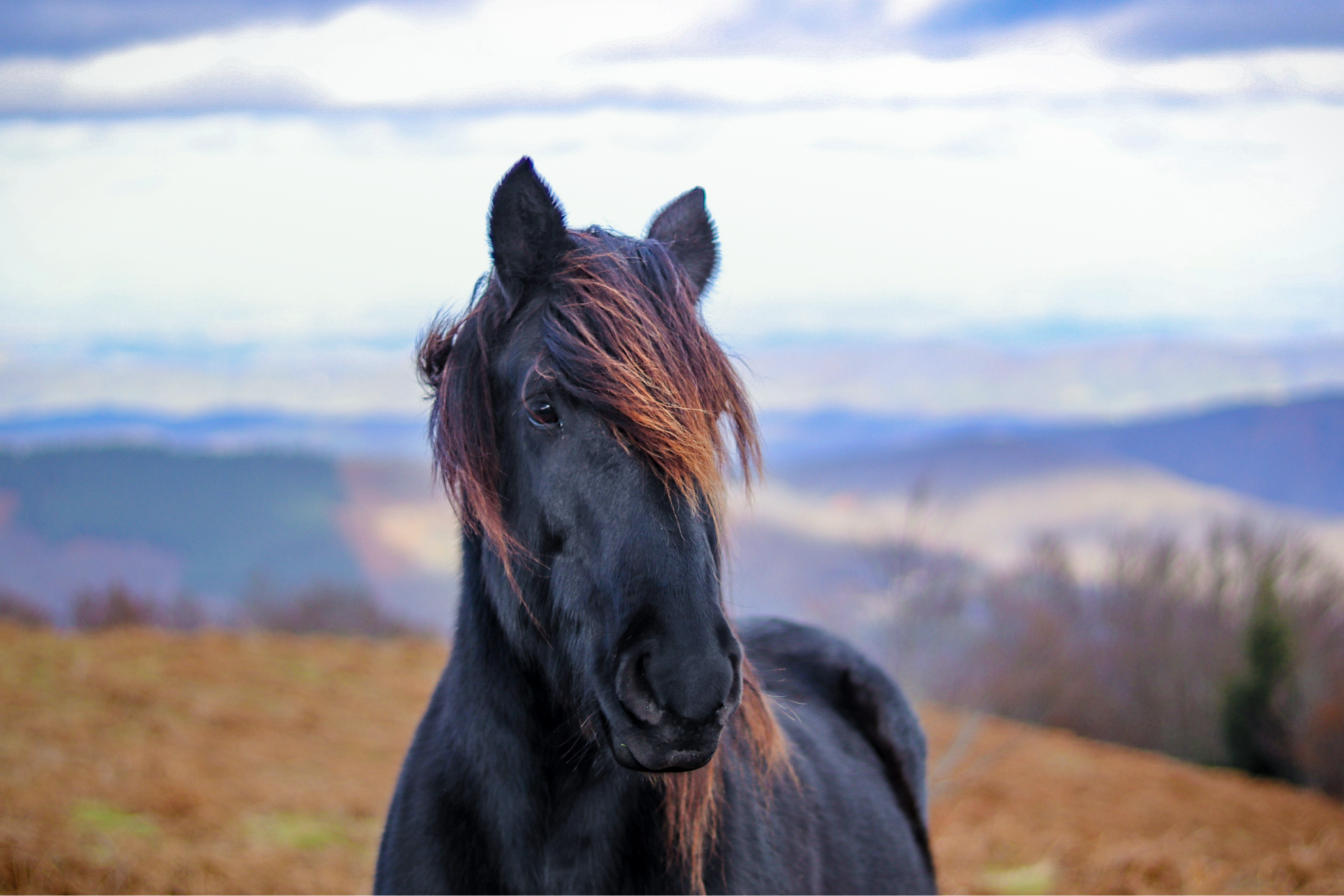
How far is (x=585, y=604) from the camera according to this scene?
1832mm

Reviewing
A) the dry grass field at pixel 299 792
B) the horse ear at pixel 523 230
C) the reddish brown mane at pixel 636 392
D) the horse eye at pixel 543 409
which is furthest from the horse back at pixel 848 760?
the dry grass field at pixel 299 792

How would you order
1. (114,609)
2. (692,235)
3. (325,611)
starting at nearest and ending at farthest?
(692,235)
(114,609)
(325,611)

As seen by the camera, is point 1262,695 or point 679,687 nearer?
point 679,687

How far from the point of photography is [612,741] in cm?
175

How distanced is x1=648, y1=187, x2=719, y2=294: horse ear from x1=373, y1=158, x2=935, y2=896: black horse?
0.28m

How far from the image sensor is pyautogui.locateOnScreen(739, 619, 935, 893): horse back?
2.69 m

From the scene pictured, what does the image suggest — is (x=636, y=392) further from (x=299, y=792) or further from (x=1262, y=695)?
(x=1262, y=695)

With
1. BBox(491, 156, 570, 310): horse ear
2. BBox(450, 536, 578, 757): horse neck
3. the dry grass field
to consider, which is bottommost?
the dry grass field

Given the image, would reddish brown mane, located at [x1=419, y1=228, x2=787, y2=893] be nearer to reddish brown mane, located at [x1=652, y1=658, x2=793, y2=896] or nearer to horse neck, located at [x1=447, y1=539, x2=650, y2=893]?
reddish brown mane, located at [x1=652, y1=658, x2=793, y2=896]

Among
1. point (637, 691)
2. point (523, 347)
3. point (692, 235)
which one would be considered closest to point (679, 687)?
point (637, 691)

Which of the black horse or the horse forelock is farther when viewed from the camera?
the horse forelock

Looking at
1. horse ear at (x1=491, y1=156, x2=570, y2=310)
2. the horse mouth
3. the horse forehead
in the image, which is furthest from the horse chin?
horse ear at (x1=491, y1=156, x2=570, y2=310)

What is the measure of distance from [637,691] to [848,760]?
1794 millimetres

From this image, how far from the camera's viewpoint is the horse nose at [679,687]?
155 cm
